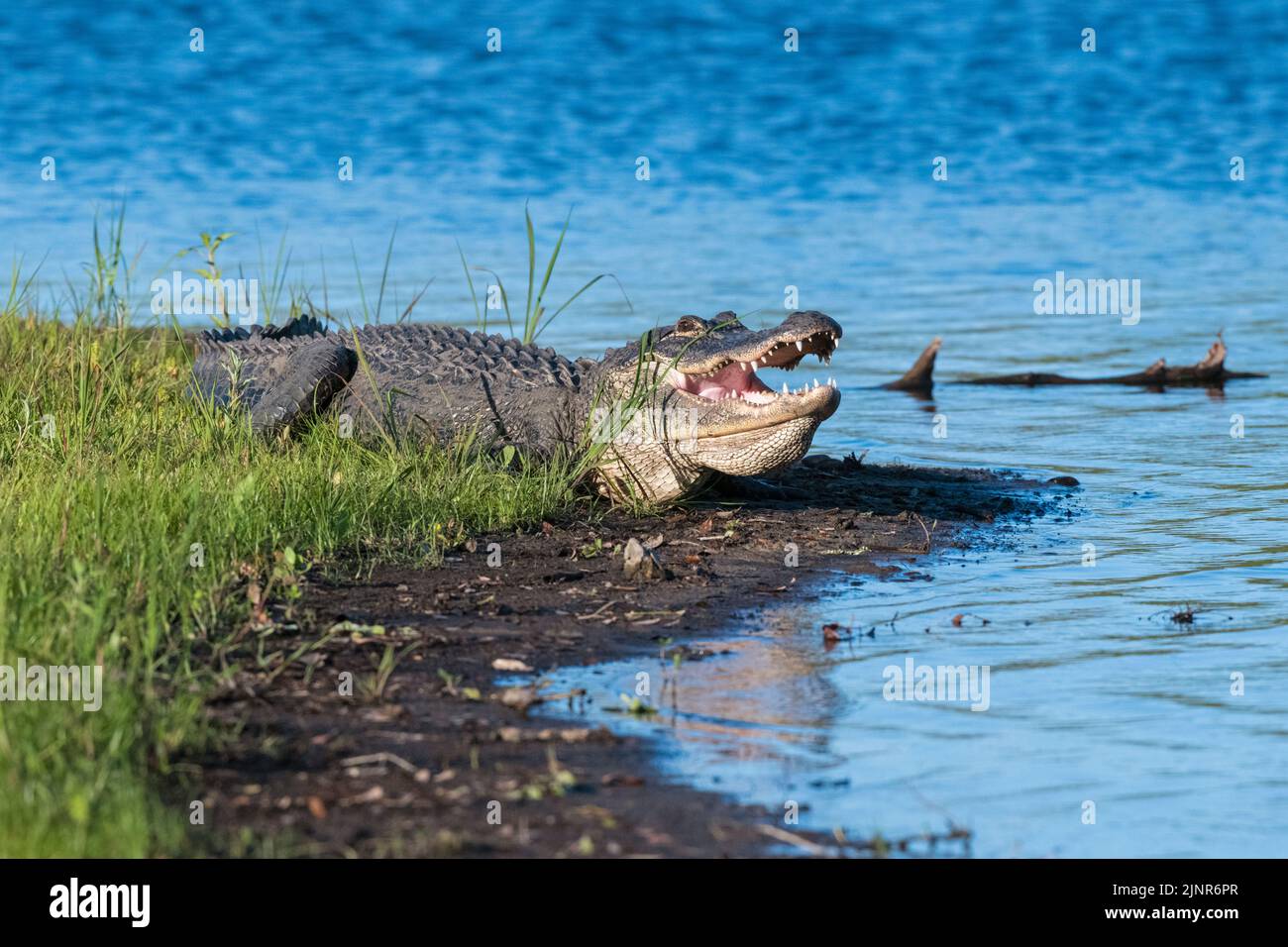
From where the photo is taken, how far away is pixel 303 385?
22.7ft

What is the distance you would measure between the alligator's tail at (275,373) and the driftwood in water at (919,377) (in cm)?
372

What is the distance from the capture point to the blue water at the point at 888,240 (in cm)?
389

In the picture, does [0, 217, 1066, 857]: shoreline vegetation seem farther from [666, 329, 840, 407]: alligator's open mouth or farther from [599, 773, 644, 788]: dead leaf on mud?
[666, 329, 840, 407]: alligator's open mouth

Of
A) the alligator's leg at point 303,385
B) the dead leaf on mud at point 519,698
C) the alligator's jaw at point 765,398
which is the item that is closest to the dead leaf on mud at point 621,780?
the dead leaf on mud at point 519,698

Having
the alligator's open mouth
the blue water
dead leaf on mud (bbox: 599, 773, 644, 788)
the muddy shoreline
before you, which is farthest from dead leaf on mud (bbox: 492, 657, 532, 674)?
the alligator's open mouth

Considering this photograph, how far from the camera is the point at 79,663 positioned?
371 centimetres

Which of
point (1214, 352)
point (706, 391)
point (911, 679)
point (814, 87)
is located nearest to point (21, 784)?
point (911, 679)

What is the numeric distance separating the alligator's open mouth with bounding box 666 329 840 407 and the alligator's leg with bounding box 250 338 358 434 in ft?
5.30

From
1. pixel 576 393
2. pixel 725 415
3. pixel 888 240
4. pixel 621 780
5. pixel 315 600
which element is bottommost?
pixel 621 780

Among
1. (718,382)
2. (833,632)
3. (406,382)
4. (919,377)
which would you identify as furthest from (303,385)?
(919,377)

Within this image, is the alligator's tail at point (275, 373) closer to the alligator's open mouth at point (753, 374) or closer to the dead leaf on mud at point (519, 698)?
the alligator's open mouth at point (753, 374)

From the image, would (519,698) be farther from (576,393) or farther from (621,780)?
(576,393)

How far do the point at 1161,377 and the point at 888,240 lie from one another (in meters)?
5.33

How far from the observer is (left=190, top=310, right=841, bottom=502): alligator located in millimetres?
6098
